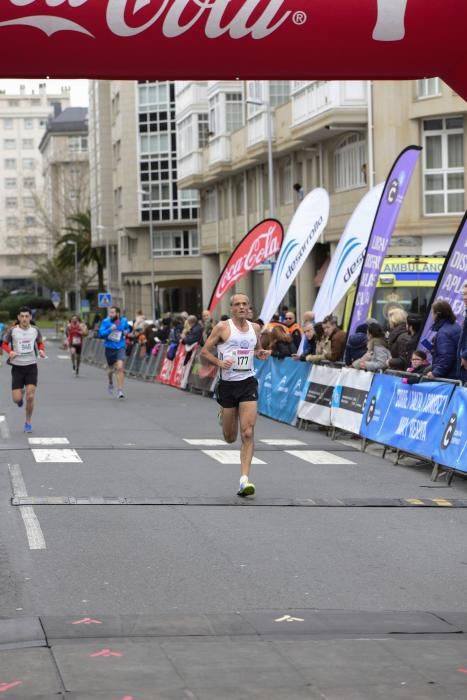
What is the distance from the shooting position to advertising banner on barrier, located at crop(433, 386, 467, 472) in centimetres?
1332

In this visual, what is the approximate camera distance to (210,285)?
6394cm

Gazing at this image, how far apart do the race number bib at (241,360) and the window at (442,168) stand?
25491 millimetres

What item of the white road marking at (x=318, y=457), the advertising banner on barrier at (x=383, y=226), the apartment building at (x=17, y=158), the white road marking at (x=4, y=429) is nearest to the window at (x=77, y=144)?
the apartment building at (x=17, y=158)

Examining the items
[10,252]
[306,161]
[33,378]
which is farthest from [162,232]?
[10,252]

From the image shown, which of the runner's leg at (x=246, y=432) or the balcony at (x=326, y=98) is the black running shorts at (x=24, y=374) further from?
the balcony at (x=326, y=98)

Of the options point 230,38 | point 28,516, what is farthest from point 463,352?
point 230,38

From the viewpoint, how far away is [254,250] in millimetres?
25406

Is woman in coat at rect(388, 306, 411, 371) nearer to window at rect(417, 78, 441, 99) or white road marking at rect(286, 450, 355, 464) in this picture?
white road marking at rect(286, 450, 355, 464)

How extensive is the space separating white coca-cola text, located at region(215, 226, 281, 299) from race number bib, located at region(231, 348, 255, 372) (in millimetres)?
12063

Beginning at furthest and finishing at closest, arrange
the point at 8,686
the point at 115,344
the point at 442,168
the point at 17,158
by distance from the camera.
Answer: the point at 17,158
the point at 442,168
the point at 115,344
the point at 8,686

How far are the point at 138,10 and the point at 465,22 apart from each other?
205cm

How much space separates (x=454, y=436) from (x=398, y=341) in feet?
11.7

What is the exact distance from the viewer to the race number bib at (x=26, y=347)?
19.3m

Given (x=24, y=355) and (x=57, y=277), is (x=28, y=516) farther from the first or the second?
(x=57, y=277)
